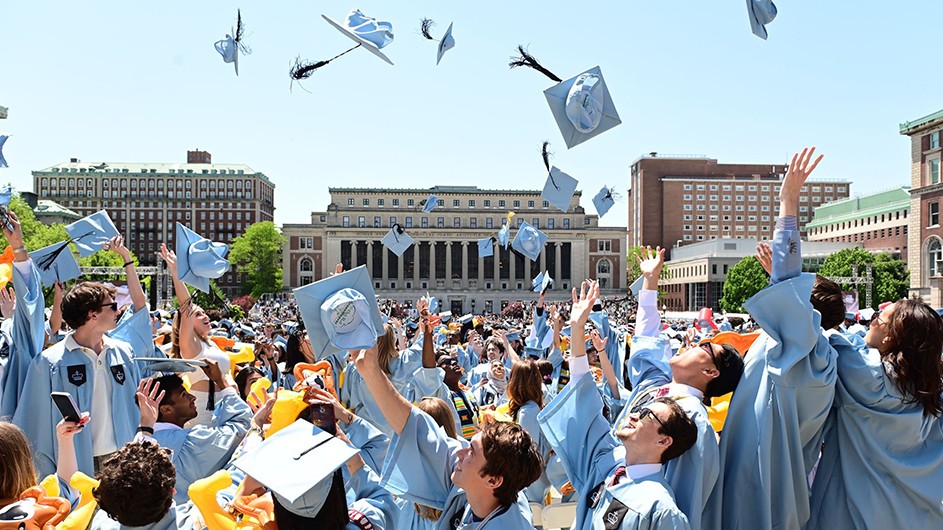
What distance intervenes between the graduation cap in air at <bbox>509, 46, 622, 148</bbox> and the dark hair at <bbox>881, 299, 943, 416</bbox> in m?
4.17

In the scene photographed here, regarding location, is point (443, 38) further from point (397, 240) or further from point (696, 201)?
point (696, 201)

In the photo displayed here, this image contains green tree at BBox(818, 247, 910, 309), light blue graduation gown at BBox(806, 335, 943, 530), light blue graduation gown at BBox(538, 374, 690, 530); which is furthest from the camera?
green tree at BBox(818, 247, 910, 309)

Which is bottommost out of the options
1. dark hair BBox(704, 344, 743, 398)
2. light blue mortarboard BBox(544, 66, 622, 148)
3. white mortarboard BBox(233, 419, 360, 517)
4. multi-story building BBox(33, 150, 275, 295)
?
white mortarboard BBox(233, 419, 360, 517)

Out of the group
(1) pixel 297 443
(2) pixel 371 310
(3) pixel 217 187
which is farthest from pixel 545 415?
(3) pixel 217 187

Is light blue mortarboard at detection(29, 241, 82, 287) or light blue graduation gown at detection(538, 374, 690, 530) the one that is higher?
light blue mortarboard at detection(29, 241, 82, 287)

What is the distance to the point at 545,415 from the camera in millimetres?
4023

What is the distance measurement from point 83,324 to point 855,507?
472cm

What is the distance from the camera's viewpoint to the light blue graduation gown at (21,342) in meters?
5.23

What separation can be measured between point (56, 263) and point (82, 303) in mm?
3399

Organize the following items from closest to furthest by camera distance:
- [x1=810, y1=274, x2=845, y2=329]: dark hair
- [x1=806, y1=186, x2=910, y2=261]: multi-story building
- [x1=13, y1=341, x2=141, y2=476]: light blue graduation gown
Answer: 1. [x1=810, y1=274, x2=845, y2=329]: dark hair
2. [x1=13, y1=341, x2=141, y2=476]: light blue graduation gown
3. [x1=806, y1=186, x2=910, y2=261]: multi-story building

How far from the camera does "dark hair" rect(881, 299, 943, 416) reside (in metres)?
3.68

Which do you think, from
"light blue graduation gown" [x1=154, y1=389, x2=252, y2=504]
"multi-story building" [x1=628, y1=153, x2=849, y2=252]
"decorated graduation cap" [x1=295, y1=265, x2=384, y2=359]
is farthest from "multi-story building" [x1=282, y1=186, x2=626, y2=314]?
"decorated graduation cap" [x1=295, y1=265, x2=384, y2=359]

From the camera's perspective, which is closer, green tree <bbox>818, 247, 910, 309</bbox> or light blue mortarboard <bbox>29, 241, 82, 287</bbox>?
light blue mortarboard <bbox>29, 241, 82, 287</bbox>

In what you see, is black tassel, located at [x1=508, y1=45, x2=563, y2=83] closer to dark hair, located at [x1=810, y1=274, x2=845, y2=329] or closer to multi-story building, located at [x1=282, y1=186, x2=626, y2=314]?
dark hair, located at [x1=810, y1=274, x2=845, y2=329]
